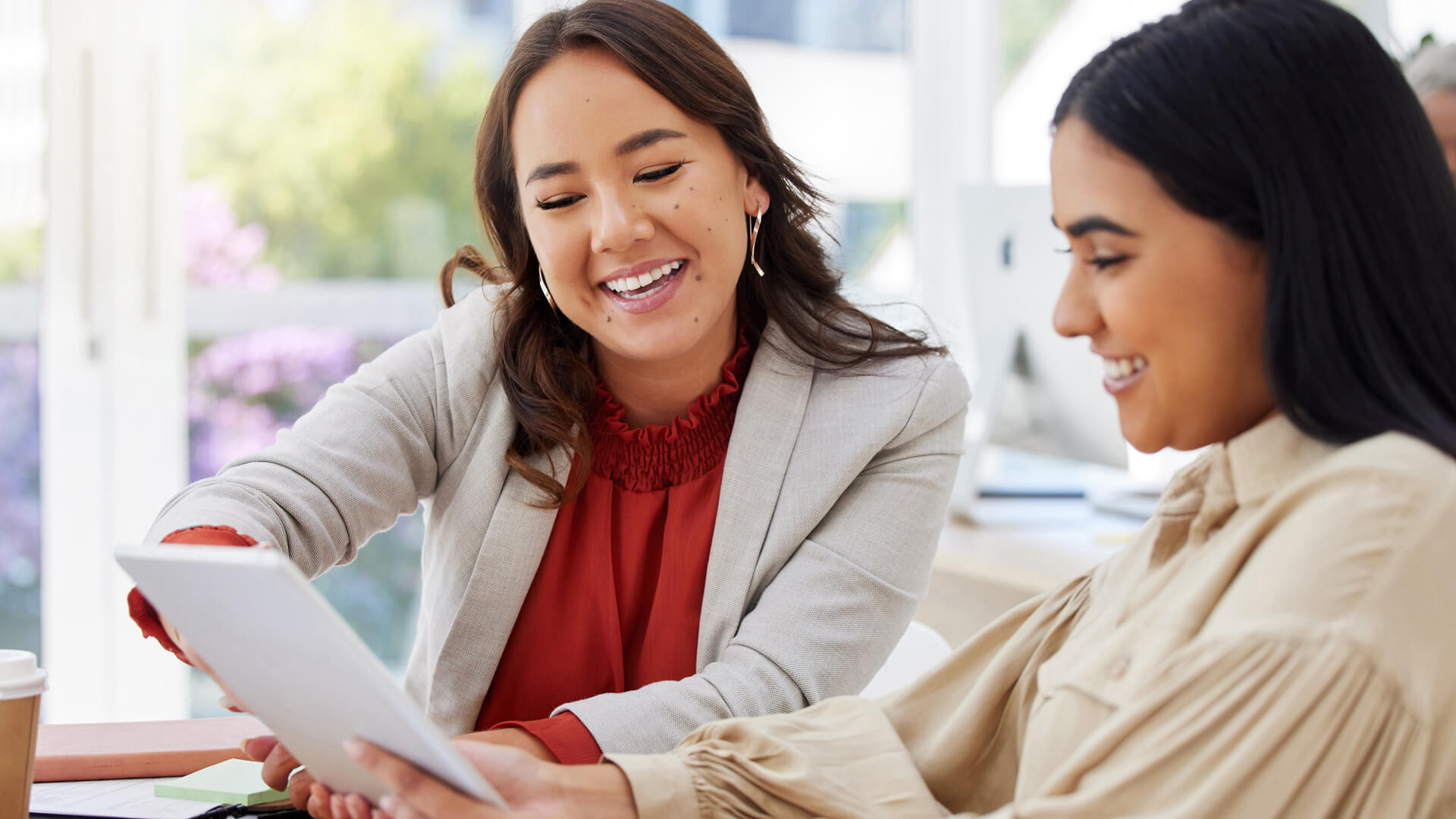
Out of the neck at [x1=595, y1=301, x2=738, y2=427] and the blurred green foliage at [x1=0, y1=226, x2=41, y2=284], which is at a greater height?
the blurred green foliage at [x1=0, y1=226, x2=41, y2=284]

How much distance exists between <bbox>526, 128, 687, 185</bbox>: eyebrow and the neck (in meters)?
0.25

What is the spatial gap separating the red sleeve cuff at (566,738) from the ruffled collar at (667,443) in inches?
15.2

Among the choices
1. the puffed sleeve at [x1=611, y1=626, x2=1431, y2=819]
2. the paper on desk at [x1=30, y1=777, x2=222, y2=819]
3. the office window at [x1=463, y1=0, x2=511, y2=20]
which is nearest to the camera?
the puffed sleeve at [x1=611, y1=626, x2=1431, y2=819]

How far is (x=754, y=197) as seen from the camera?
4.87 ft

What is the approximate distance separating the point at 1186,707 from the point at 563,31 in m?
0.99

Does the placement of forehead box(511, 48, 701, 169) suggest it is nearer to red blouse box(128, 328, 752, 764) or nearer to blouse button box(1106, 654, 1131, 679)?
red blouse box(128, 328, 752, 764)

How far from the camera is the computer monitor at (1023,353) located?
240 centimetres

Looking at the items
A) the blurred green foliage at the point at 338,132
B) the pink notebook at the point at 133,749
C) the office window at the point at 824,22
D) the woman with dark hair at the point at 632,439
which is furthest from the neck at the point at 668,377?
the office window at the point at 824,22

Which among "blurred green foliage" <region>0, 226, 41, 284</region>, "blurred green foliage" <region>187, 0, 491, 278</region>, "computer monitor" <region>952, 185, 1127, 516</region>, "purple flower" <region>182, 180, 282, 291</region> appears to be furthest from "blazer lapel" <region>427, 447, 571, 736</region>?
"blurred green foliage" <region>0, 226, 41, 284</region>

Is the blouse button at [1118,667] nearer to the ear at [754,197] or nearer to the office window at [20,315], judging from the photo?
the ear at [754,197]

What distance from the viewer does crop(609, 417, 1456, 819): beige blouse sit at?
2.05 feet

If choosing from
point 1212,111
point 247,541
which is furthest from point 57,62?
point 1212,111

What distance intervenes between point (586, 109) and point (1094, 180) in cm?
69

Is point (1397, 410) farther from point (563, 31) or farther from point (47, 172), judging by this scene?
point (47, 172)
